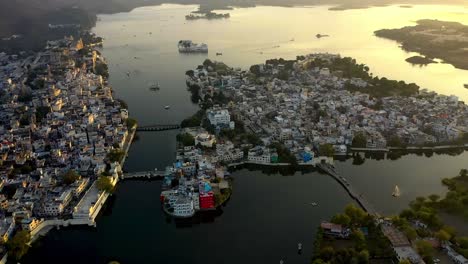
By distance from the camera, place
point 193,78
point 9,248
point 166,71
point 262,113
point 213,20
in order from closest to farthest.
Result: 1. point 9,248
2. point 262,113
3. point 193,78
4. point 166,71
5. point 213,20

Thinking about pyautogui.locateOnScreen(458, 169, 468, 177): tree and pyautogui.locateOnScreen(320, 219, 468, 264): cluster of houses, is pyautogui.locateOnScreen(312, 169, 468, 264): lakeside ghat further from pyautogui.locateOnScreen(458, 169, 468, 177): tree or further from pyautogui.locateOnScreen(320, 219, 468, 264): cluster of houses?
pyautogui.locateOnScreen(458, 169, 468, 177): tree

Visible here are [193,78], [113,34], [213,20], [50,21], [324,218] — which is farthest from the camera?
[213,20]

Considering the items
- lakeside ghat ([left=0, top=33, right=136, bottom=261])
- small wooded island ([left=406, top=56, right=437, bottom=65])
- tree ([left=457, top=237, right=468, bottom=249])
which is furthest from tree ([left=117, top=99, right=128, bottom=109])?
small wooded island ([left=406, top=56, right=437, bottom=65])

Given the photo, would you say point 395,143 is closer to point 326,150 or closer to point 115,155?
point 326,150

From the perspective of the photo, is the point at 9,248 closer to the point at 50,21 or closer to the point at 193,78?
the point at 193,78

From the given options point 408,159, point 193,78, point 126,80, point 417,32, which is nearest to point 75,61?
point 126,80
